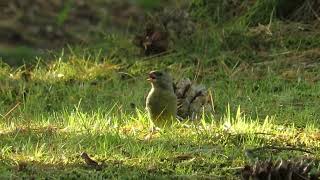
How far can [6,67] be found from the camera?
7.17 meters

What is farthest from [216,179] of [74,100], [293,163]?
[74,100]

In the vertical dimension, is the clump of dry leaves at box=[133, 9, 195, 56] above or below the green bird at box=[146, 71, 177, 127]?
above

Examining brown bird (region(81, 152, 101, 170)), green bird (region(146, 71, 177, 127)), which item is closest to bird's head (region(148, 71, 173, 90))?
green bird (region(146, 71, 177, 127))

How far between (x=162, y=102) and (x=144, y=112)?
0.49m

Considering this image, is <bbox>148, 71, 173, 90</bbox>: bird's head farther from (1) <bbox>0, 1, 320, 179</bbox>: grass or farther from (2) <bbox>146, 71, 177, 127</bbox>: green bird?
(1) <bbox>0, 1, 320, 179</bbox>: grass

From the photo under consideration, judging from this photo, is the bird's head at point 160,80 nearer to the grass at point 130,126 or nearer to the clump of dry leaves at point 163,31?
the grass at point 130,126

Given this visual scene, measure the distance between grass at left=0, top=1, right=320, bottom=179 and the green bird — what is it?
0.08 m

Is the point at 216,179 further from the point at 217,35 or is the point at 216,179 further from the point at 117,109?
the point at 217,35

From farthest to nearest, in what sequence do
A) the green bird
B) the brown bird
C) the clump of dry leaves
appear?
the clump of dry leaves, the green bird, the brown bird

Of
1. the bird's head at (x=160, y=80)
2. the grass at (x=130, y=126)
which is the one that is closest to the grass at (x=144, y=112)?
the grass at (x=130, y=126)

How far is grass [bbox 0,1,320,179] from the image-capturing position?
4.45m

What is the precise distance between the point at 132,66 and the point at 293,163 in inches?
137

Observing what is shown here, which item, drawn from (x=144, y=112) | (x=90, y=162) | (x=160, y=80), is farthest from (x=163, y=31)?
(x=90, y=162)

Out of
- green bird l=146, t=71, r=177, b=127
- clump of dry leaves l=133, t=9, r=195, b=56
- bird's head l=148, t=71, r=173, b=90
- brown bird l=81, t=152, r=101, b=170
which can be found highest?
clump of dry leaves l=133, t=9, r=195, b=56
